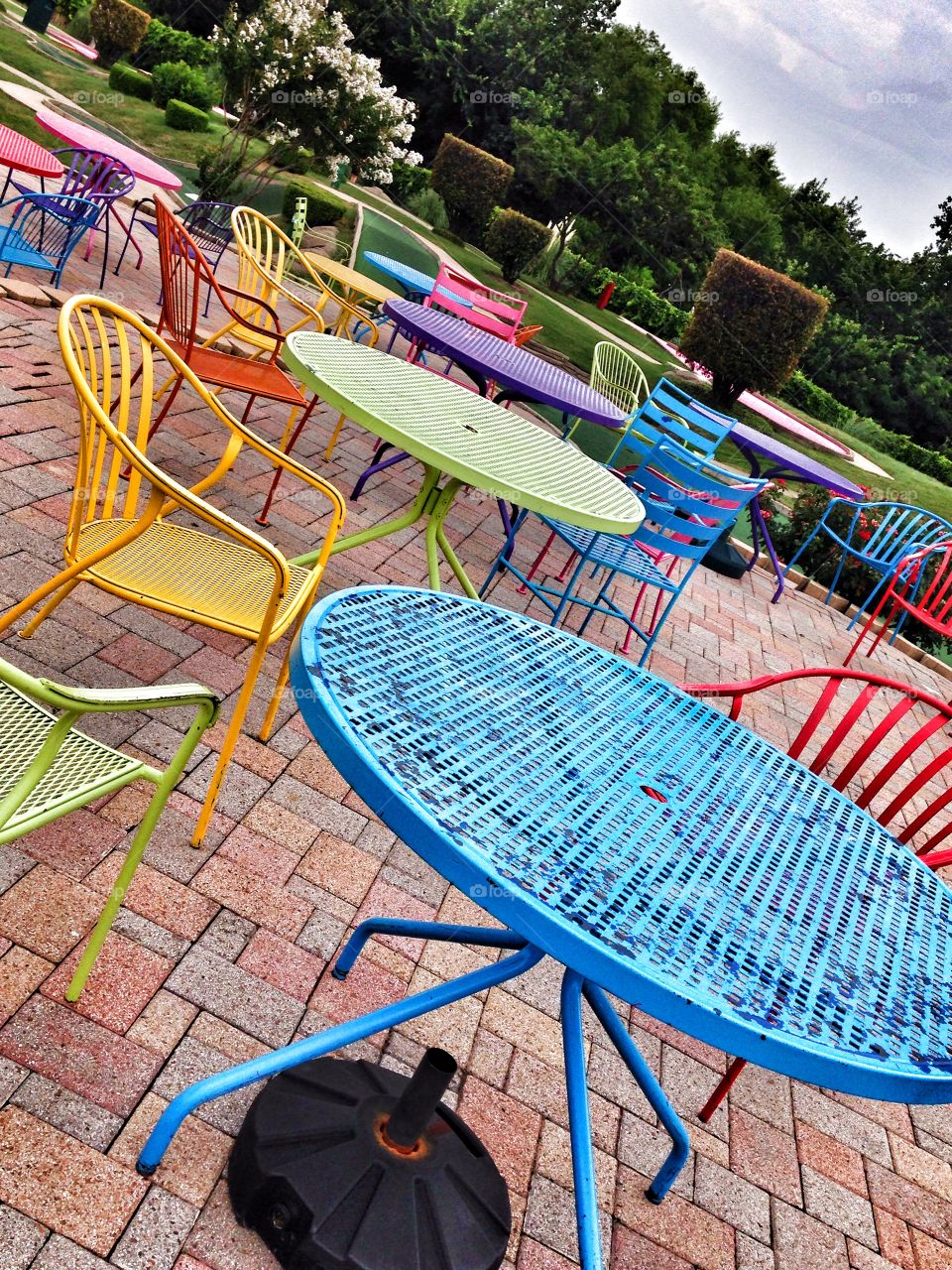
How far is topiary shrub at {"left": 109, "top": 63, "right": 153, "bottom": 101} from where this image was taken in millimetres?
Answer: 18078

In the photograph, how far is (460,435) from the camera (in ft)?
9.87

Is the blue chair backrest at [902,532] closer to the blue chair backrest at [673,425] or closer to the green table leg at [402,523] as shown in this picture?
the blue chair backrest at [673,425]

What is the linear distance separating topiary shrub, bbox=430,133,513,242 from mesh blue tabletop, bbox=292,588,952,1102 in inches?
683

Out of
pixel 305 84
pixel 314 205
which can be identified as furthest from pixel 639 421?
pixel 314 205

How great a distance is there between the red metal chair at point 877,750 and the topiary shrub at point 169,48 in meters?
21.8

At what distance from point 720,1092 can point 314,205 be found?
12087 mm

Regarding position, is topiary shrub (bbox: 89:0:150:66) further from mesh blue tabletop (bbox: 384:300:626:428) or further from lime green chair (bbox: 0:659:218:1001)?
lime green chair (bbox: 0:659:218:1001)

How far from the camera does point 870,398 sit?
87.9ft

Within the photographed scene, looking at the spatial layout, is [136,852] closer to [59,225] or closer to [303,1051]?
[303,1051]

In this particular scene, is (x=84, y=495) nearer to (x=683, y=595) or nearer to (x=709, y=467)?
(x=709, y=467)

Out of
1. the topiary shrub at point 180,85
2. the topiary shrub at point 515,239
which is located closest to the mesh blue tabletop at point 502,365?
the topiary shrub at point 515,239

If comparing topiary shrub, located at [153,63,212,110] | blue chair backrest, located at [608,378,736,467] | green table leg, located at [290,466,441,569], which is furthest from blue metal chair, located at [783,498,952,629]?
topiary shrub, located at [153,63,212,110]

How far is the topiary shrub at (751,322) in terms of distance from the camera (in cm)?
1159

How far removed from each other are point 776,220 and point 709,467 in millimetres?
23621
